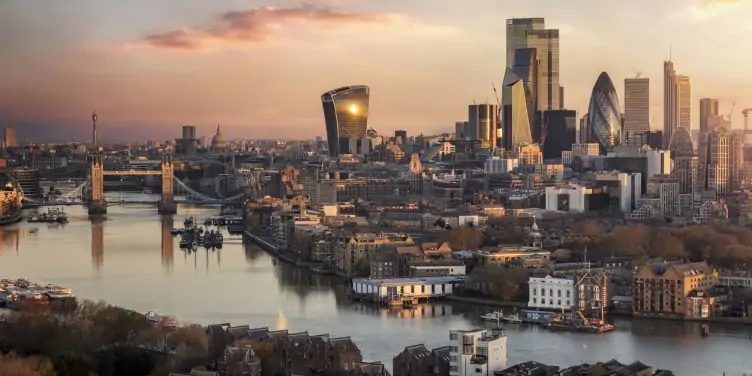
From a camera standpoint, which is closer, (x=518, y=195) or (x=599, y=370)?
(x=599, y=370)

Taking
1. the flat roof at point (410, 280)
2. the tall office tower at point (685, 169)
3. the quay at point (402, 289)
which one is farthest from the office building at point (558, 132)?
the quay at point (402, 289)

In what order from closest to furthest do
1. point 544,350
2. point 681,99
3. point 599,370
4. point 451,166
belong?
point 599,370, point 544,350, point 451,166, point 681,99

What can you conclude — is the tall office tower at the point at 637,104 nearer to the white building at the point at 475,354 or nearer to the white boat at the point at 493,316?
the white boat at the point at 493,316

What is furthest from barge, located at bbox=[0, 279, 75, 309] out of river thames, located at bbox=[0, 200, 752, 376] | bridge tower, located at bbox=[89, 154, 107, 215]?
bridge tower, located at bbox=[89, 154, 107, 215]

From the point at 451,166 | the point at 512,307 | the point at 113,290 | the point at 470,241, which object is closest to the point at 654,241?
the point at 470,241

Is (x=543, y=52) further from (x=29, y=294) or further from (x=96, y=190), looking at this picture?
(x=29, y=294)

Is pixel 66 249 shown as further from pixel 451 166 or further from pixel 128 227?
pixel 451 166
